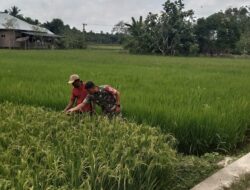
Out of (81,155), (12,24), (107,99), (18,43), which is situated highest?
(12,24)

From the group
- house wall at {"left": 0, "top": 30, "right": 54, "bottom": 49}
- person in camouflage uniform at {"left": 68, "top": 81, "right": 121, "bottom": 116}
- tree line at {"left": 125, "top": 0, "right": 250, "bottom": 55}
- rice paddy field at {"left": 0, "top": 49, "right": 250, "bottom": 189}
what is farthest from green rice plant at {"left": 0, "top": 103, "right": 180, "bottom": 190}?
house wall at {"left": 0, "top": 30, "right": 54, "bottom": 49}

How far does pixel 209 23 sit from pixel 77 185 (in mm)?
51315

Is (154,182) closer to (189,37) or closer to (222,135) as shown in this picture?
(222,135)

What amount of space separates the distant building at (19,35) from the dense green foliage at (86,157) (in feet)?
151

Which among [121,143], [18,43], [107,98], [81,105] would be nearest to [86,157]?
[121,143]

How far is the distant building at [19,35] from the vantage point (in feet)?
159

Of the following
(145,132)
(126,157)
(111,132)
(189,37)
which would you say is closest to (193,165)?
(145,132)

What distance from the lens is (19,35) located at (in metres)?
50.5

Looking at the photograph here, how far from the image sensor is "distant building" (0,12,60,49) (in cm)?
4834

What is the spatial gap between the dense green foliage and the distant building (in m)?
46.0

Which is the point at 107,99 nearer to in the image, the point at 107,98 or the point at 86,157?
the point at 107,98

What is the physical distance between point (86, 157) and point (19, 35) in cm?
4975

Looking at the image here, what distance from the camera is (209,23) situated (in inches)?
2044

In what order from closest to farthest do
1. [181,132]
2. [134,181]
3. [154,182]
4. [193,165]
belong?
[134,181], [154,182], [193,165], [181,132]
